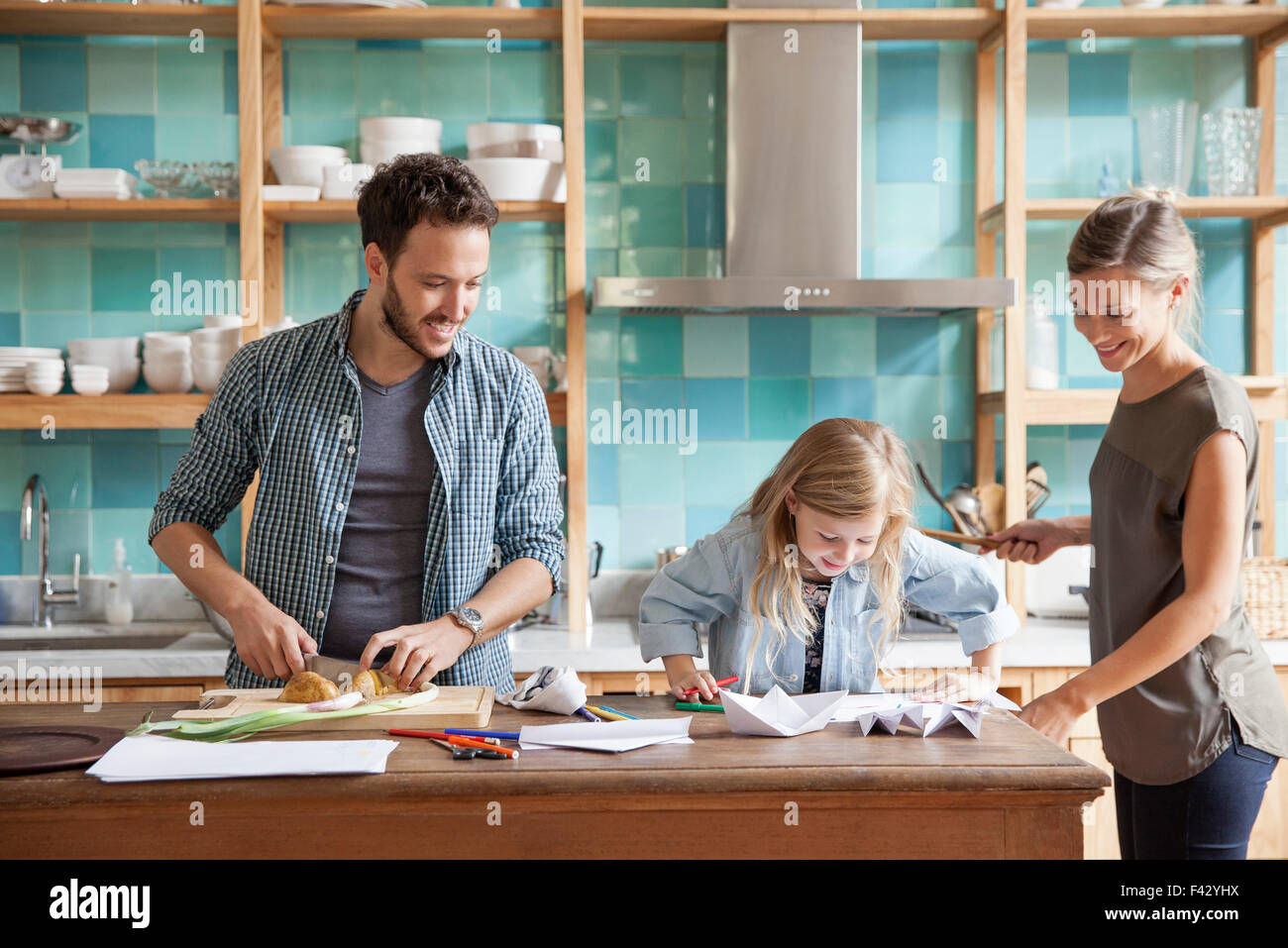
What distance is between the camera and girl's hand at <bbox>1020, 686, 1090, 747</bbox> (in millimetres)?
1450

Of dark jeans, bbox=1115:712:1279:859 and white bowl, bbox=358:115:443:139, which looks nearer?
dark jeans, bbox=1115:712:1279:859

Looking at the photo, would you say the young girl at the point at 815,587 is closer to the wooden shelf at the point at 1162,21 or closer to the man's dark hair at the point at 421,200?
the man's dark hair at the point at 421,200

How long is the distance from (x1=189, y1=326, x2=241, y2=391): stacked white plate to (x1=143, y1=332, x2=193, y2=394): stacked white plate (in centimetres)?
3

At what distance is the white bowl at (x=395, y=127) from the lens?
2877 mm

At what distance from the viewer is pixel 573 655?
252 cm

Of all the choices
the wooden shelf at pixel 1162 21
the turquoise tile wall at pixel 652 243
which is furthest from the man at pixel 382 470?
the wooden shelf at pixel 1162 21

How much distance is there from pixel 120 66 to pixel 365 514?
1.90 metres

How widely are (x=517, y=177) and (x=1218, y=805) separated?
80.2 inches

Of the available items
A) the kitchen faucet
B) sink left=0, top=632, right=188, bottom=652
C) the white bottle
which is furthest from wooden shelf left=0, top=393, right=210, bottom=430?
sink left=0, top=632, right=188, bottom=652

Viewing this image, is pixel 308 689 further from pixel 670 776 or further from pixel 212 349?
pixel 212 349

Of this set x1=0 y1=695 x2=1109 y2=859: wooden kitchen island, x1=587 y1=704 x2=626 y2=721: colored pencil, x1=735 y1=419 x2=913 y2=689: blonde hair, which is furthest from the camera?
x1=735 y1=419 x2=913 y2=689: blonde hair

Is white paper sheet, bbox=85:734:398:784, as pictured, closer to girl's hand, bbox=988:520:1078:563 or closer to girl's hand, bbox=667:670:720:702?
girl's hand, bbox=667:670:720:702
